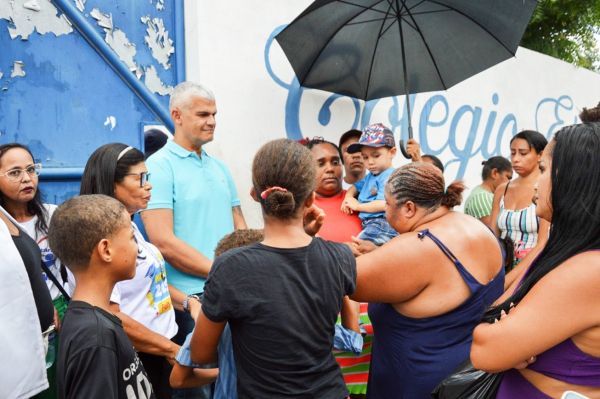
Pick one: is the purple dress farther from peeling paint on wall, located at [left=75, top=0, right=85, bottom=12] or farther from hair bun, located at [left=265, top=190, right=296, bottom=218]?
peeling paint on wall, located at [left=75, top=0, right=85, bottom=12]

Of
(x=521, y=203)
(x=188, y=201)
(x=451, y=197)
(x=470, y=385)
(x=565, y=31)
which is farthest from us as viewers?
(x=565, y=31)

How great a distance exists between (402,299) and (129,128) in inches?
88.2

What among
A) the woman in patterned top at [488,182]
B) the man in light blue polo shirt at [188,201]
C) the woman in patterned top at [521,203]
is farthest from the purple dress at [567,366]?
the woman in patterned top at [488,182]

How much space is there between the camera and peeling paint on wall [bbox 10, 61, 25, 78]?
2.88 m

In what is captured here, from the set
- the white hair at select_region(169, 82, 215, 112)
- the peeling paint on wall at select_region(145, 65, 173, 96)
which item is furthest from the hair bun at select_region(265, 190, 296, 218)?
the peeling paint on wall at select_region(145, 65, 173, 96)

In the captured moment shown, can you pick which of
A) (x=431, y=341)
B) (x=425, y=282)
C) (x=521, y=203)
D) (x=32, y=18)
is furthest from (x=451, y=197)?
(x=32, y=18)

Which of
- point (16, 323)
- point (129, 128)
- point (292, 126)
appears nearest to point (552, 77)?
point (292, 126)

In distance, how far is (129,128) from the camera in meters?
3.31

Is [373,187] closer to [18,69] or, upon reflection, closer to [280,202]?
[280,202]

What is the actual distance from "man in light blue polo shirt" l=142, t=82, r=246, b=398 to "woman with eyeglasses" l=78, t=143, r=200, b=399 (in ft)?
0.96

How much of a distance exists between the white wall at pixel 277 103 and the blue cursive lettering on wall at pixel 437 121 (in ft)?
0.04

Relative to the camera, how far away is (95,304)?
5.50 ft

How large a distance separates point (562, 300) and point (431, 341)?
0.76 m

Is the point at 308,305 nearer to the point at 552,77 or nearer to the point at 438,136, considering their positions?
the point at 438,136
